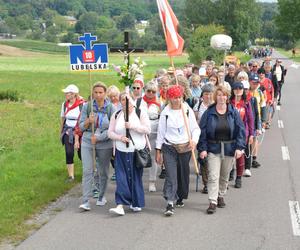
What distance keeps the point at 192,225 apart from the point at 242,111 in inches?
113

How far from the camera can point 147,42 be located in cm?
12488

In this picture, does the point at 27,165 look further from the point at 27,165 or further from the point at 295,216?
the point at 295,216

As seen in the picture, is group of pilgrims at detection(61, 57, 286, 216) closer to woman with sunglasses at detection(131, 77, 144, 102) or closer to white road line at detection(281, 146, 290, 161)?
woman with sunglasses at detection(131, 77, 144, 102)

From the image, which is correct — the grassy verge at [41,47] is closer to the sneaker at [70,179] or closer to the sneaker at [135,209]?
the sneaker at [70,179]

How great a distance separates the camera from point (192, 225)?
758cm

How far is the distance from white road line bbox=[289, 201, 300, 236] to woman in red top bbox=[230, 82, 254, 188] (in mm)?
1322

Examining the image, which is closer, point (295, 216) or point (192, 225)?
point (192, 225)

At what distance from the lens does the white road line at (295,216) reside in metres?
7.36

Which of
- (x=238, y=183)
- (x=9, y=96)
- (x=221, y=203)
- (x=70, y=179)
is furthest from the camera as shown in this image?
(x=9, y=96)

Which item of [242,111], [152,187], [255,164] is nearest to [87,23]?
Answer: [255,164]

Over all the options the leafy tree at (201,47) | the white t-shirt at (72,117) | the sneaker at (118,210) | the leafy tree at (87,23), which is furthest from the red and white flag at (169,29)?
the leafy tree at (87,23)

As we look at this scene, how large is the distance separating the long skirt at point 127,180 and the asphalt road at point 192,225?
0.22 m

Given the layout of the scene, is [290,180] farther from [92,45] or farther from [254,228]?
[92,45]

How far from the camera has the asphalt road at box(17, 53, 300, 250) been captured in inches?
267
